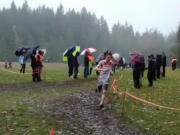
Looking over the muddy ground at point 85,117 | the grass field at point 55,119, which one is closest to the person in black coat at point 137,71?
the grass field at point 55,119

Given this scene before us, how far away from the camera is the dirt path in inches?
265

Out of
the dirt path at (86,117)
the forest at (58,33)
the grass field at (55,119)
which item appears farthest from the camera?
the forest at (58,33)

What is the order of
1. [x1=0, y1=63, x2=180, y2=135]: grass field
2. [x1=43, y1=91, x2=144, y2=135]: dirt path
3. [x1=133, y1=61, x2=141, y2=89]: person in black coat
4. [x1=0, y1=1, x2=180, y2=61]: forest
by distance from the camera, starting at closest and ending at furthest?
[x1=0, y1=63, x2=180, y2=135]: grass field
[x1=43, y1=91, x2=144, y2=135]: dirt path
[x1=133, y1=61, x2=141, y2=89]: person in black coat
[x1=0, y1=1, x2=180, y2=61]: forest

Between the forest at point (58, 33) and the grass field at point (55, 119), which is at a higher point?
the forest at point (58, 33)

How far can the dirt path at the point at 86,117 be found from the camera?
22.1 feet

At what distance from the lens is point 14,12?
11625 cm

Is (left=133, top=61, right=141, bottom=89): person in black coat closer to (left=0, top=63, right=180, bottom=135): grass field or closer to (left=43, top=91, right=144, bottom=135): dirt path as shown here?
(left=0, top=63, right=180, bottom=135): grass field

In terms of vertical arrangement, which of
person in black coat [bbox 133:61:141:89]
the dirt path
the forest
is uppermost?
the forest

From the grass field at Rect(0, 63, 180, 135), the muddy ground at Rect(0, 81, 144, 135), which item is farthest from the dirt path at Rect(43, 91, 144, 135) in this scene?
the grass field at Rect(0, 63, 180, 135)

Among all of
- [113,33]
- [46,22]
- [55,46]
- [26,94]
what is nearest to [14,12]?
[46,22]

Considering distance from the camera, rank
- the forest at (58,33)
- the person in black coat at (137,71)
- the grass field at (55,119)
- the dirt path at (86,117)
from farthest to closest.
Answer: the forest at (58,33)
the person in black coat at (137,71)
the dirt path at (86,117)
the grass field at (55,119)

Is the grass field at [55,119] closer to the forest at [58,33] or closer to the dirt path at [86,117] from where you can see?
the dirt path at [86,117]

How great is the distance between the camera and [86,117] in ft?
25.5

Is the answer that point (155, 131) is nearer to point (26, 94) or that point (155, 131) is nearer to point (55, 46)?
point (26, 94)
